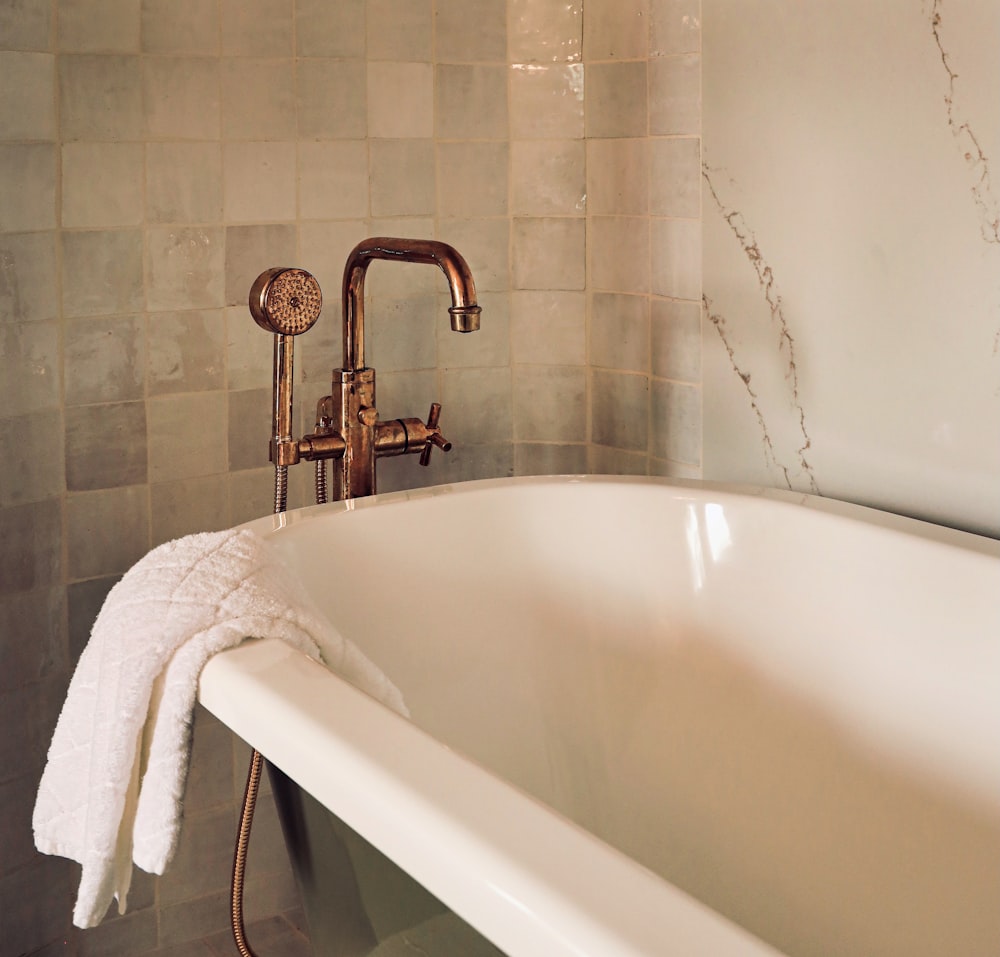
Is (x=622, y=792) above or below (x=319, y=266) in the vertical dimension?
below

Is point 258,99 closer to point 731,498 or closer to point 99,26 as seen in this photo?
point 99,26

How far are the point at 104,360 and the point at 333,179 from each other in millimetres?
440

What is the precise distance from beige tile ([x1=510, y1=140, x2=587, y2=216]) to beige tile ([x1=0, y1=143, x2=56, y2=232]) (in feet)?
2.35

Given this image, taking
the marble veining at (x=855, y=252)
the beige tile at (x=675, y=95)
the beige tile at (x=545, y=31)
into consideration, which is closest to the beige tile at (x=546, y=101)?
the beige tile at (x=545, y=31)

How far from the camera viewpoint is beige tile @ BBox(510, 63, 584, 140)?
73.4 inches

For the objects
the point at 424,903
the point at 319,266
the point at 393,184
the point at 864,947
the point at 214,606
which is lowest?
the point at 864,947

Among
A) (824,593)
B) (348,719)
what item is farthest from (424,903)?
(824,593)

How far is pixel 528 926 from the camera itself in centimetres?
58

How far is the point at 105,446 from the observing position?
1.63m

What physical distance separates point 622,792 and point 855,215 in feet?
2.63

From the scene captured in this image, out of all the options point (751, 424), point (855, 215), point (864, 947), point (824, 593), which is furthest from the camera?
point (751, 424)

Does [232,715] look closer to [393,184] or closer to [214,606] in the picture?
[214,606]

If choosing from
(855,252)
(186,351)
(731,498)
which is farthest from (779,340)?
Answer: (186,351)

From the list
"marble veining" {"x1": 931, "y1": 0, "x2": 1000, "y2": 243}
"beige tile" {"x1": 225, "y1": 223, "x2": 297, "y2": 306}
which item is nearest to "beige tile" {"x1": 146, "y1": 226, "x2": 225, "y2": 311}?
"beige tile" {"x1": 225, "y1": 223, "x2": 297, "y2": 306}
